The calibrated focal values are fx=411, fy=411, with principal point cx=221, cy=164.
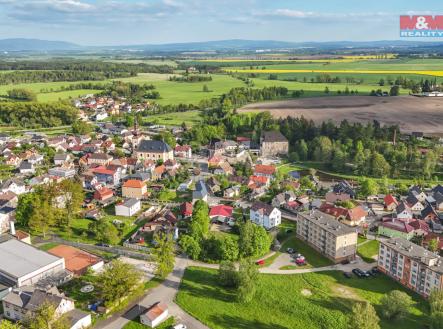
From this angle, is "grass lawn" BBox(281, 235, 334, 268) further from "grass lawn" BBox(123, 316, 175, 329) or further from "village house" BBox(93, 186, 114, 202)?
"village house" BBox(93, 186, 114, 202)

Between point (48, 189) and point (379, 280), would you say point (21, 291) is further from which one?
point (379, 280)

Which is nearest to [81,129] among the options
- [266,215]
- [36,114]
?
[36,114]

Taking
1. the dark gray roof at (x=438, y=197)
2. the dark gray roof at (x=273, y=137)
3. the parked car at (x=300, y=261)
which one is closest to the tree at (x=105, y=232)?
the parked car at (x=300, y=261)

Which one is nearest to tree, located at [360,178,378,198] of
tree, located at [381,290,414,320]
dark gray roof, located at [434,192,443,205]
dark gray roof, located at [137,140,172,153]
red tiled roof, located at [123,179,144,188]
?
dark gray roof, located at [434,192,443,205]

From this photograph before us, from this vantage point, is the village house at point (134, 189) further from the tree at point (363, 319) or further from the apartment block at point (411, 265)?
the tree at point (363, 319)

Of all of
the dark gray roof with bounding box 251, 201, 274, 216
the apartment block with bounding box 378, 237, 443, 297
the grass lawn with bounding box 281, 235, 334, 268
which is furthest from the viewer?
the dark gray roof with bounding box 251, 201, 274, 216

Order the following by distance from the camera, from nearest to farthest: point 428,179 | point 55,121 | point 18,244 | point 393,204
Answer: point 18,244 → point 393,204 → point 428,179 → point 55,121

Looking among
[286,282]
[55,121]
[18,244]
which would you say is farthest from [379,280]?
[55,121]
